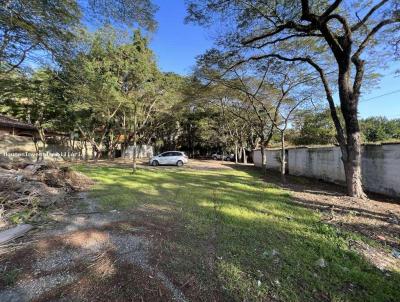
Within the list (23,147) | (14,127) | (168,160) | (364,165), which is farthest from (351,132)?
(23,147)

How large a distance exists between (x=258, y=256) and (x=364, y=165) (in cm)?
849

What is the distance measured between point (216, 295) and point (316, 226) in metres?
3.17

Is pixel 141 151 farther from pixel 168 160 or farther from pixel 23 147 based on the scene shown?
pixel 168 160

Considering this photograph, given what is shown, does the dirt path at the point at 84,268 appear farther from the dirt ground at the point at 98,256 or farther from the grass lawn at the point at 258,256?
the grass lawn at the point at 258,256

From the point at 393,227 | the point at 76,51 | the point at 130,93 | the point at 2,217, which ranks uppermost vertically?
the point at 130,93

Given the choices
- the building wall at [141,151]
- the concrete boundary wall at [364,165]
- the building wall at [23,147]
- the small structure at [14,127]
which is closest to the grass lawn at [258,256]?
the concrete boundary wall at [364,165]

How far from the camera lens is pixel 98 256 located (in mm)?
3322

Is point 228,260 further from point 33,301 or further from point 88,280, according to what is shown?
point 33,301

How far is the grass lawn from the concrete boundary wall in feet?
14.8

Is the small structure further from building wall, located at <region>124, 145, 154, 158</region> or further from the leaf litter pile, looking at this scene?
the leaf litter pile

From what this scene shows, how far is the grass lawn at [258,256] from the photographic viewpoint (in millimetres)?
2730

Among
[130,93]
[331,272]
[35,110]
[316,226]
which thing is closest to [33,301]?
[331,272]

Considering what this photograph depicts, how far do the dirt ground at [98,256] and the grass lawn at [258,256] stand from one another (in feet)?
0.75

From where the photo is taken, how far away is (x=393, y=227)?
5.04 meters
